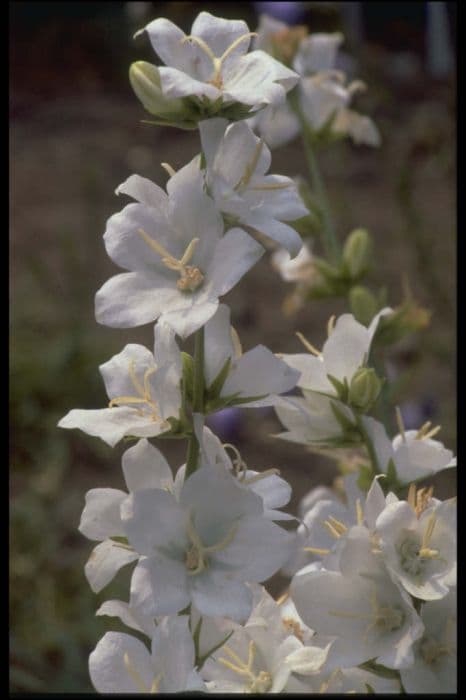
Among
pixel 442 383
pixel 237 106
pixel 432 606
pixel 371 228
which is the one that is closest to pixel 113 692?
pixel 432 606

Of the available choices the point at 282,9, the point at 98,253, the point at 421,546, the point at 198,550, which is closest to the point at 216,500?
the point at 198,550

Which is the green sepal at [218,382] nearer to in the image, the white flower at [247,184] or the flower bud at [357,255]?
the white flower at [247,184]

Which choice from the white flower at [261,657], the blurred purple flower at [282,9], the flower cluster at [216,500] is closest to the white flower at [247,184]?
the flower cluster at [216,500]

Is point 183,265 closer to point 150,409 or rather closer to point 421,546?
point 150,409

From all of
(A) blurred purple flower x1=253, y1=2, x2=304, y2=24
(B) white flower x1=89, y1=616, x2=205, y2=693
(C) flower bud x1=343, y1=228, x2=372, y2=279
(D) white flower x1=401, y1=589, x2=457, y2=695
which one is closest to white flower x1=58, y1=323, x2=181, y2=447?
(B) white flower x1=89, y1=616, x2=205, y2=693

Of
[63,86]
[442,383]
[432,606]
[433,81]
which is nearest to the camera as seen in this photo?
[432,606]
